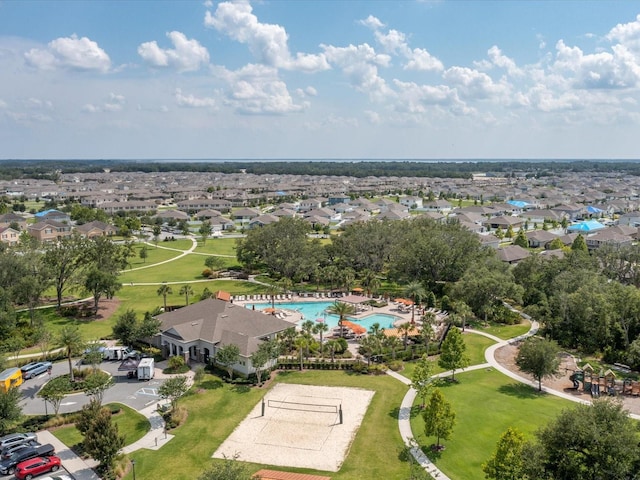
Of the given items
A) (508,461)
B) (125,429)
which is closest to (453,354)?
(508,461)

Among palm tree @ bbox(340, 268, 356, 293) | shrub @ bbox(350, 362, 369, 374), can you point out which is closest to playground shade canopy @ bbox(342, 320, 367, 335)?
shrub @ bbox(350, 362, 369, 374)

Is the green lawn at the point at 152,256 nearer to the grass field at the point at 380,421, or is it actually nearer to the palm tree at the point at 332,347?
the palm tree at the point at 332,347

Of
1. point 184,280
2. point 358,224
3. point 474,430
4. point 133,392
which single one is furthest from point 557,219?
point 133,392

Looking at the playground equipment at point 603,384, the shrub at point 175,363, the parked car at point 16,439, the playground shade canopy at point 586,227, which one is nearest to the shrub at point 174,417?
the parked car at point 16,439

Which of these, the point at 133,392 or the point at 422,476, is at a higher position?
the point at 422,476

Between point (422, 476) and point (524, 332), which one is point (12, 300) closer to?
point (422, 476)

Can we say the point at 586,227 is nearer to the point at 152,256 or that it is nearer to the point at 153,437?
the point at 152,256
